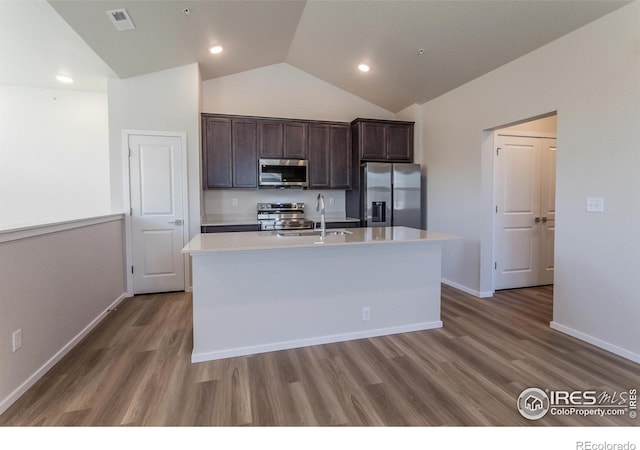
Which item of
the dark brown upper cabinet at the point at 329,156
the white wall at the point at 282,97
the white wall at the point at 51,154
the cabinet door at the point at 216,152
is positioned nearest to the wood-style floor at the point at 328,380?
the cabinet door at the point at 216,152

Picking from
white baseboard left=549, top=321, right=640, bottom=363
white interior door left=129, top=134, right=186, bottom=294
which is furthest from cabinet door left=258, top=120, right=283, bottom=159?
white baseboard left=549, top=321, right=640, bottom=363

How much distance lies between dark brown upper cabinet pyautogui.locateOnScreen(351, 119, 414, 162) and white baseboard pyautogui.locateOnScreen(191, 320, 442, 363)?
261cm

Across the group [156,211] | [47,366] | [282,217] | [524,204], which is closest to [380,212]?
[282,217]

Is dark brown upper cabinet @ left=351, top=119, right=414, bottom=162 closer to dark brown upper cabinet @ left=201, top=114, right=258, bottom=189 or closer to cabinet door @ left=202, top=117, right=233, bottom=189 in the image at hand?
dark brown upper cabinet @ left=201, top=114, right=258, bottom=189

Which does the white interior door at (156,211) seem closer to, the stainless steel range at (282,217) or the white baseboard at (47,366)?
the white baseboard at (47,366)

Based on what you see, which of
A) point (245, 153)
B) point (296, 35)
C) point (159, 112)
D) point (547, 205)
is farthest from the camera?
point (245, 153)

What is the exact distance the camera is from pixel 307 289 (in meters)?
2.63

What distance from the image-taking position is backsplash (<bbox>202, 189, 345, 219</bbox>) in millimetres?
4777

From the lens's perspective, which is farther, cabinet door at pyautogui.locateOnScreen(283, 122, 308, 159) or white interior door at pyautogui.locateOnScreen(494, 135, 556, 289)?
cabinet door at pyautogui.locateOnScreen(283, 122, 308, 159)

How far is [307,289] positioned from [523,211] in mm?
3305

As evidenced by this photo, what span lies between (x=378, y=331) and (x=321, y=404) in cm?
109

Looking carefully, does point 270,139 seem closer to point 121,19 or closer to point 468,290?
point 121,19
